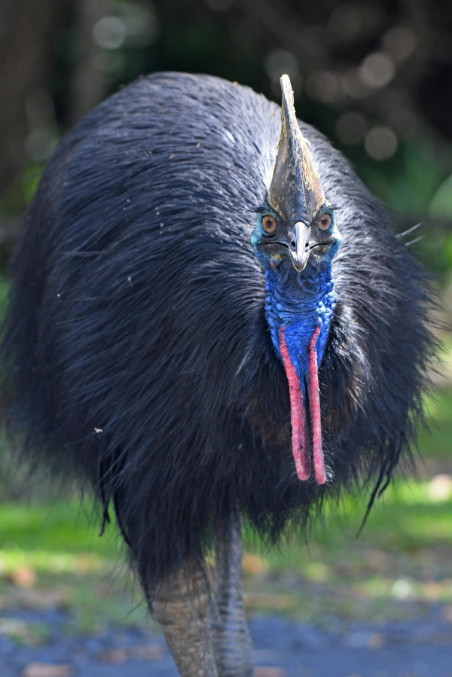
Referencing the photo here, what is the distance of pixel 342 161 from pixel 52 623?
1984mm

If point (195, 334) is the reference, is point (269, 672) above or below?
below

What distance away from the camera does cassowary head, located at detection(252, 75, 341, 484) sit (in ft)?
8.11

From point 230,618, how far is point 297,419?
3.47 feet

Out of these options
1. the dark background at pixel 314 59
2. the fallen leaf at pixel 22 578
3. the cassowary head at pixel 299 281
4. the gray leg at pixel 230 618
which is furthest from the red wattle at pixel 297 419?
the dark background at pixel 314 59

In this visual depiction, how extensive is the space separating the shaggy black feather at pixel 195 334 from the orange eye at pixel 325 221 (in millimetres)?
187

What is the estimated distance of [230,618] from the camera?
11.1ft

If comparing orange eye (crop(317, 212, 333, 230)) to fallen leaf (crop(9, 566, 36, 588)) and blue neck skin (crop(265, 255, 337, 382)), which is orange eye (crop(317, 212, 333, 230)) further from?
fallen leaf (crop(9, 566, 36, 588))

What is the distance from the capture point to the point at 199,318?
2691 millimetres

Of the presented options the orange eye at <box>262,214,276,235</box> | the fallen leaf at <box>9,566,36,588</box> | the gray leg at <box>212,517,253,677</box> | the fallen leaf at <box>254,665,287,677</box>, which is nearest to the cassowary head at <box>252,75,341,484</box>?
the orange eye at <box>262,214,276,235</box>

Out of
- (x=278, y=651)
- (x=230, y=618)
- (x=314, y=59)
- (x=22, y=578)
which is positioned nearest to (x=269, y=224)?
(x=230, y=618)

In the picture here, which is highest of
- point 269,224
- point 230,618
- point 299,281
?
point 269,224

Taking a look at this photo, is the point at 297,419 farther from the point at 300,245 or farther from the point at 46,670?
the point at 46,670

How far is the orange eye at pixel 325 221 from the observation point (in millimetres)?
2514

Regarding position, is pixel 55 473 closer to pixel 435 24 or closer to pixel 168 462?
pixel 168 462
